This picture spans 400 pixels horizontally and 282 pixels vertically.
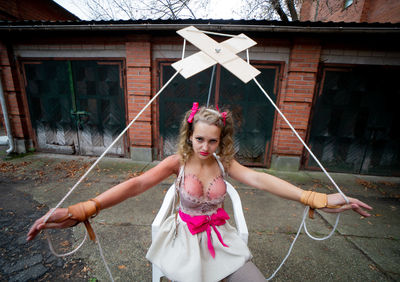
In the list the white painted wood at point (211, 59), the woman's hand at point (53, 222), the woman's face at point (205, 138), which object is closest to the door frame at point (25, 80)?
the white painted wood at point (211, 59)

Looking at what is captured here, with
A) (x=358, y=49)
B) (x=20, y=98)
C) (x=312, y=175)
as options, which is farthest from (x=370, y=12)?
(x=20, y=98)

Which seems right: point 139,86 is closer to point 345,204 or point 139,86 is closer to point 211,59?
point 211,59

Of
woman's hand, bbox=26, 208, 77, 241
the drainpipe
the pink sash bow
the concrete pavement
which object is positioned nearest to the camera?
woman's hand, bbox=26, 208, 77, 241

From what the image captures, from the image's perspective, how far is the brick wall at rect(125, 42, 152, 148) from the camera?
439 centimetres

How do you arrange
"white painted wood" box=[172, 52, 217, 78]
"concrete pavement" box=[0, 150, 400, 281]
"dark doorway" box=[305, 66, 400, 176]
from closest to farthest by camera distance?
1. "white painted wood" box=[172, 52, 217, 78]
2. "concrete pavement" box=[0, 150, 400, 281]
3. "dark doorway" box=[305, 66, 400, 176]

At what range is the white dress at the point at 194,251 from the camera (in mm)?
1242

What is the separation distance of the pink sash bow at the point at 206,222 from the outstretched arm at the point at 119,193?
1.26 feet

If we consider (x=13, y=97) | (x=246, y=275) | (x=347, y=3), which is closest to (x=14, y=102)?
(x=13, y=97)

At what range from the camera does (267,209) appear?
122 inches

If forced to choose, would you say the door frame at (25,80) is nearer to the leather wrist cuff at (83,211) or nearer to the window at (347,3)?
the leather wrist cuff at (83,211)

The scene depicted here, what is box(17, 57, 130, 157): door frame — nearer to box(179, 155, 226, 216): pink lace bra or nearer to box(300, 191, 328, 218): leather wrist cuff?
box(179, 155, 226, 216): pink lace bra

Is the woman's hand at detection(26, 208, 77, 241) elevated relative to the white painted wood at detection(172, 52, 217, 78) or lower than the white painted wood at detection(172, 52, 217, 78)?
lower

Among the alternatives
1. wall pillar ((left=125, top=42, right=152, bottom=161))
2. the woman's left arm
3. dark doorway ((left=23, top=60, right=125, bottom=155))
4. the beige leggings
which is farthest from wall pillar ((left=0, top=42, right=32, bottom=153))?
the beige leggings

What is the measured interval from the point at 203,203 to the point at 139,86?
3.95 meters
